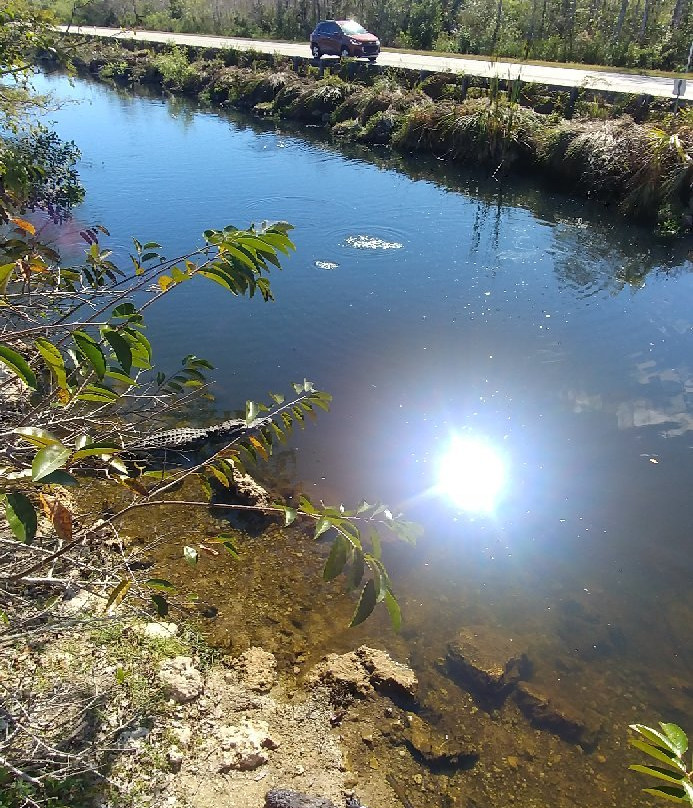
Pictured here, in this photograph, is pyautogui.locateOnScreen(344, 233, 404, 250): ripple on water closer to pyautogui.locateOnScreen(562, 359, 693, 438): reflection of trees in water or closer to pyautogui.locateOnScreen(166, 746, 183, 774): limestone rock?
pyautogui.locateOnScreen(562, 359, 693, 438): reflection of trees in water

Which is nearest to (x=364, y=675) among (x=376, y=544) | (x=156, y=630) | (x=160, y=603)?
(x=156, y=630)

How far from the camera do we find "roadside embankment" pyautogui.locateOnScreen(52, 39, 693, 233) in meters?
14.0

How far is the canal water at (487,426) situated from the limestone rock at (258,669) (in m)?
0.19

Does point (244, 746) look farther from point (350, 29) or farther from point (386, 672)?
point (350, 29)

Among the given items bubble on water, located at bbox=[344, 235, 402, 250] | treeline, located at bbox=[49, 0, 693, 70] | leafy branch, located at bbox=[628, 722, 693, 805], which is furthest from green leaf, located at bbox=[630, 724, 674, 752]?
treeline, located at bbox=[49, 0, 693, 70]

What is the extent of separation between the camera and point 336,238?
13.3m

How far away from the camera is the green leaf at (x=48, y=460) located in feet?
4.24

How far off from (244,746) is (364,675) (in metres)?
1.09

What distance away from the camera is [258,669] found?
15.2ft

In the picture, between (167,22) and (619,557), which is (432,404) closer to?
(619,557)

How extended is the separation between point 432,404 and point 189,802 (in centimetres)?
551

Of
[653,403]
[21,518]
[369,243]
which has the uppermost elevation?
[21,518]

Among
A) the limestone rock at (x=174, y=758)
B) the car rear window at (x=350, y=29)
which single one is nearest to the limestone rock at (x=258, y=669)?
the limestone rock at (x=174, y=758)

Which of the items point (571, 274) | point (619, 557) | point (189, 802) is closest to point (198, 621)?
point (189, 802)
